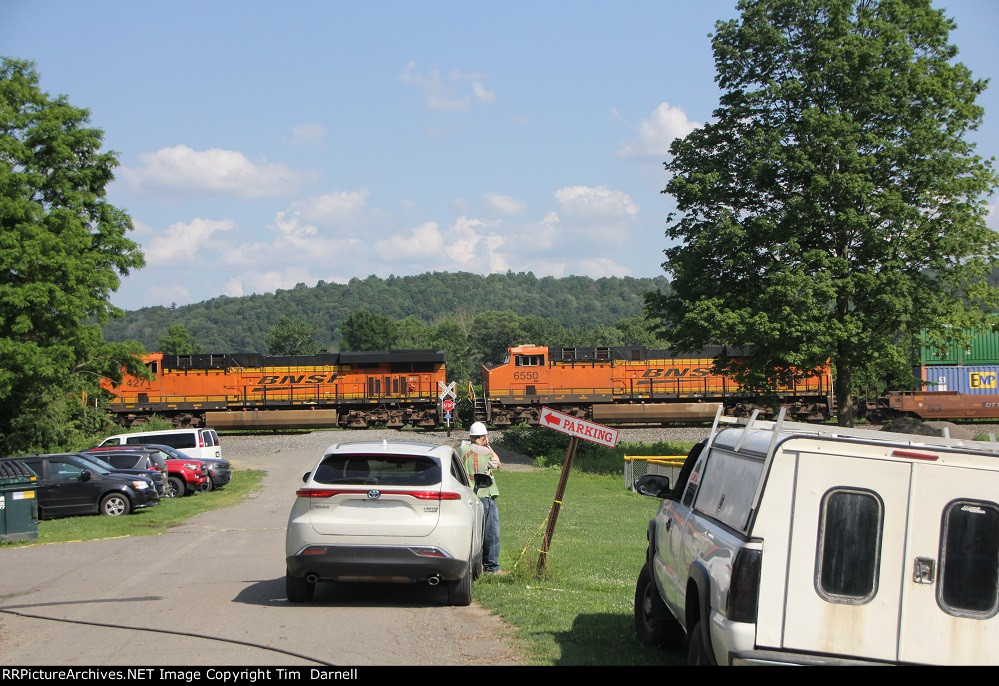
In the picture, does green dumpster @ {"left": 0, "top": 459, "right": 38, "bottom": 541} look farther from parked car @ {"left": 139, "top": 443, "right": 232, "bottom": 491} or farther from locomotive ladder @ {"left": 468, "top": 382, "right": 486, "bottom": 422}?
locomotive ladder @ {"left": 468, "top": 382, "right": 486, "bottom": 422}

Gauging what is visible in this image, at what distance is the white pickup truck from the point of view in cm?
478

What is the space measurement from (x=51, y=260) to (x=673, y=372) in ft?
105

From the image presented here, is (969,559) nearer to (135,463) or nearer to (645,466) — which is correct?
(135,463)

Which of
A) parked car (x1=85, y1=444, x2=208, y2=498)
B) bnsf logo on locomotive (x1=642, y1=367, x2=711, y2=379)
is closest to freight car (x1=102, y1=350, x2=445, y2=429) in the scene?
bnsf logo on locomotive (x1=642, y1=367, x2=711, y2=379)

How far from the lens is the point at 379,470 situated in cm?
992

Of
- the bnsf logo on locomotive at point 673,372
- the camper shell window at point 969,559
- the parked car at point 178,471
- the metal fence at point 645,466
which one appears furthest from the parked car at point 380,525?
the bnsf logo on locomotive at point 673,372

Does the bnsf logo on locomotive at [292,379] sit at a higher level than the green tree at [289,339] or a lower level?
lower

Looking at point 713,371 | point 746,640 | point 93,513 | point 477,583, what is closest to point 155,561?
point 477,583

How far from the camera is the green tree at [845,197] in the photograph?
28.7m

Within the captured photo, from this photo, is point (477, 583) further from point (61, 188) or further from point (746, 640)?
point (61, 188)

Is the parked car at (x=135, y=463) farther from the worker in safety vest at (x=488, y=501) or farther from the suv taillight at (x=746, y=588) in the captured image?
the suv taillight at (x=746, y=588)

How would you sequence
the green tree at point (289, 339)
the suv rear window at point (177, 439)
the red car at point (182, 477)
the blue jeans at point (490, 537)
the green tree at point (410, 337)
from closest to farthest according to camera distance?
1. the blue jeans at point (490, 537)
2. the red car at point (182, 477)
3. the suv rear window at point (177, 439)
4. the green tree at point (410, 337)
5. the green tree at point (289, 339)

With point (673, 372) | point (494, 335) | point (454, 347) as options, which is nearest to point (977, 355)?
point (673, 372)

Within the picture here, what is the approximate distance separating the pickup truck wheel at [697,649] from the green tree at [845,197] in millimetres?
23961
